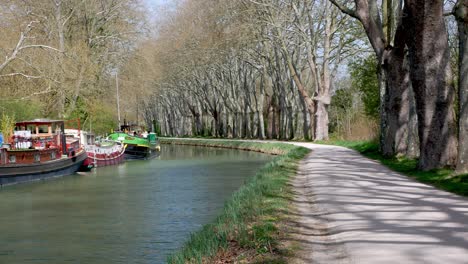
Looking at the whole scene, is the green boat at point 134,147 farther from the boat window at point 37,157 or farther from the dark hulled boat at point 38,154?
the boat window at point 37,157

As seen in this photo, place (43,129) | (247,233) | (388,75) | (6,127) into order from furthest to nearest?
(43,129)
(6,127)
(388,75)
(247,233)

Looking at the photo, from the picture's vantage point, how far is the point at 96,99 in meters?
43.6

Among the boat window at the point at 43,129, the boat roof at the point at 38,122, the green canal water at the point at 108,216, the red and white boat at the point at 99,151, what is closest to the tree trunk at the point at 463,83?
the green canal water at the point at 108,216

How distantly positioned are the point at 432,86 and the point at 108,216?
904cm

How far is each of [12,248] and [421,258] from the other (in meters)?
8.65

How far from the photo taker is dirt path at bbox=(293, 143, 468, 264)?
712cm

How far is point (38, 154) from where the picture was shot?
29.2 metres

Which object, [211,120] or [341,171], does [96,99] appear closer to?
[341,171]

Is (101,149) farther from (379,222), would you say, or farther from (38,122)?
(379,222)

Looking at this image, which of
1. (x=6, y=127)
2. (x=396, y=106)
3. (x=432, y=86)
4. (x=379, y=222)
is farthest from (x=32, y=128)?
(x=379, y=222)

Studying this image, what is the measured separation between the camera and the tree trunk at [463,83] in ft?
48.1

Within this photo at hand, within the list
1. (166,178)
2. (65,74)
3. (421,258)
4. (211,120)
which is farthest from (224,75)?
(421,258)

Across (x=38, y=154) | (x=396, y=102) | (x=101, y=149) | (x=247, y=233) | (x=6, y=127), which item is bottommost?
(x=247, y=233)

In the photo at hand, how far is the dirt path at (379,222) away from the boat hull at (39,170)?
15.2 metres
